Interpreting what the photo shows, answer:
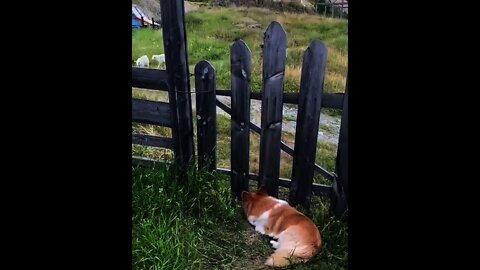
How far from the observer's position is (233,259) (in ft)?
2.89

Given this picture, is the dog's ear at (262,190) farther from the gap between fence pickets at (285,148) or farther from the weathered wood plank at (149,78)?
the weathered wood plank at (149,78)

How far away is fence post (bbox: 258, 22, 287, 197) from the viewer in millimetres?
860

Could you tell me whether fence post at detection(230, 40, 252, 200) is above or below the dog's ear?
above

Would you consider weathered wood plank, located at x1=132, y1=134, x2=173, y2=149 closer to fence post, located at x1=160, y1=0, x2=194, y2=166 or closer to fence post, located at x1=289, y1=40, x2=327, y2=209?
fence post, located at x1=160, y1=0, x2=194, y2=166

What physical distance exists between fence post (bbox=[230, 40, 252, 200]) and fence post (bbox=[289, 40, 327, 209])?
8cm

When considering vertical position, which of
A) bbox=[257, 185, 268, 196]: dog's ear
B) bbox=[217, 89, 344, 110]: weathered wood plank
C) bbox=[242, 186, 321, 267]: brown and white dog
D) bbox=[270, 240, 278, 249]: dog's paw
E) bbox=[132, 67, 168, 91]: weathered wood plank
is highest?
bbox=[132, 67, 168, 91]: weathered wood plank

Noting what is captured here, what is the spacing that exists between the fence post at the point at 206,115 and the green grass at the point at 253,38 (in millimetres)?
14

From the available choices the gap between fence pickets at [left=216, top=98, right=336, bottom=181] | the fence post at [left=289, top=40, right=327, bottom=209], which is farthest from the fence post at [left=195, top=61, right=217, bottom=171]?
the fence post at [left=289, top=40, right=327, bottom=209]

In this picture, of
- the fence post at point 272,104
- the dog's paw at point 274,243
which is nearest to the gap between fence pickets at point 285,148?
the fence post at point 272,104
